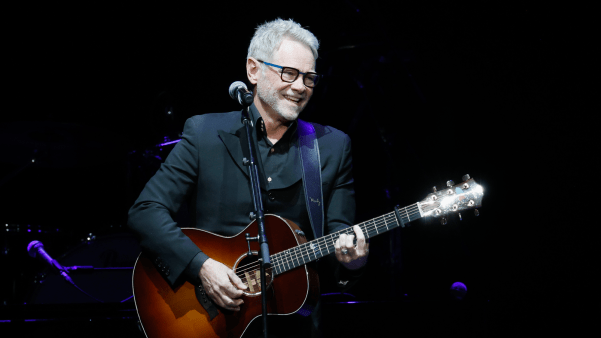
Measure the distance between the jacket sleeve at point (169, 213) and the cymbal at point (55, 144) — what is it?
2.15 m

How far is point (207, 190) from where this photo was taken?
250cm

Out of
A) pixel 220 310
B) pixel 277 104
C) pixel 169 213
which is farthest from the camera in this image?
pixel 277 104

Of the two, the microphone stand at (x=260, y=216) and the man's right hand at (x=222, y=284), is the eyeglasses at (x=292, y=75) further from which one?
the man's right hand at (x=222, y=284)

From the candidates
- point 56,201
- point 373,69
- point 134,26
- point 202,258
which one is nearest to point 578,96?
point 373,69

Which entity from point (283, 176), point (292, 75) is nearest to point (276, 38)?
point (292, 75)

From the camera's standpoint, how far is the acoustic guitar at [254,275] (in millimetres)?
2184

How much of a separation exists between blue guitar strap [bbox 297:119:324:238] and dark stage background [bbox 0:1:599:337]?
1.89 ft

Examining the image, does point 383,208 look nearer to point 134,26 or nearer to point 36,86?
point 134,26

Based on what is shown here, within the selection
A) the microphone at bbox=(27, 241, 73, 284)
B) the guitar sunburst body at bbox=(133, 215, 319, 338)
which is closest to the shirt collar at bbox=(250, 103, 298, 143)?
the guitar sunburst body at bbox=(133, 215, 319, 338)

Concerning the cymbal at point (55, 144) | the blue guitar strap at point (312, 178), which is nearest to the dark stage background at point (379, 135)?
the cymbal at point (55, 144)

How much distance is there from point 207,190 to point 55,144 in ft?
9.83

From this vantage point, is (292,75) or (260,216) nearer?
(260,216)

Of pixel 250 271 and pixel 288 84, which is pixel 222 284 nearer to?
pixel 250 271

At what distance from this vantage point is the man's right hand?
2098 mm
